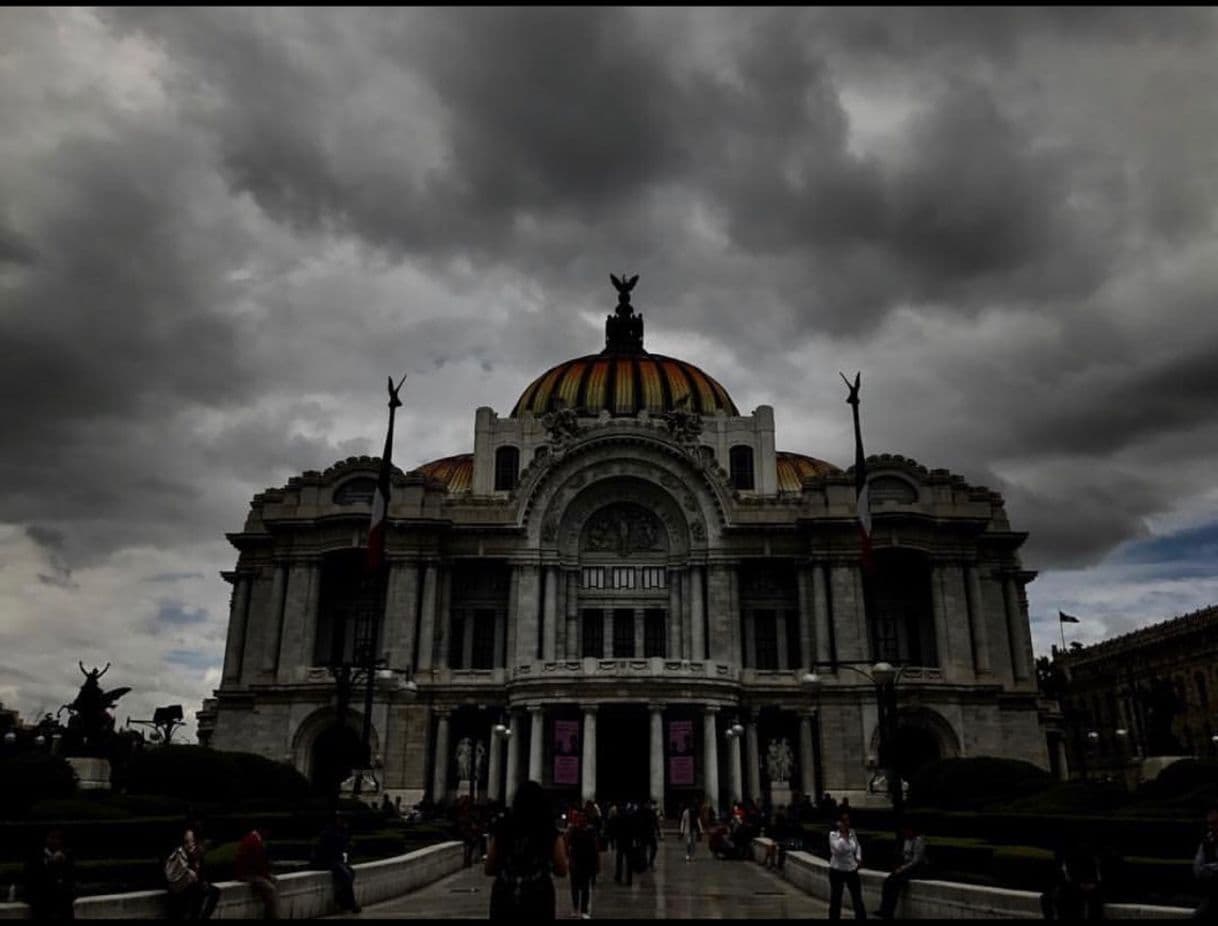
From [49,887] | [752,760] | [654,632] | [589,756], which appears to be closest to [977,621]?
[752,760]

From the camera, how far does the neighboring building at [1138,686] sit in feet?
217

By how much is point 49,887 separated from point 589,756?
3779cm

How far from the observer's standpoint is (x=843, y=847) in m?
16.2

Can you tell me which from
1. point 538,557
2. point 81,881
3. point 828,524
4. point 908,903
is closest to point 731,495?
point 828,524

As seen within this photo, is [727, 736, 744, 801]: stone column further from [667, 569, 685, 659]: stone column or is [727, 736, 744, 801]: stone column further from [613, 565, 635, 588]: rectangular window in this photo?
[613, 565, 635, 588]: rectangular window

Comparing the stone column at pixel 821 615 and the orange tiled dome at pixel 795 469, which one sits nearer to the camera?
the stone column at pixel 821 615

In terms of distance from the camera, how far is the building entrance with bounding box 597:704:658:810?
54000 millimetres

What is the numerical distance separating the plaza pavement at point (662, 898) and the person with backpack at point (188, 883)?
4.87 metres

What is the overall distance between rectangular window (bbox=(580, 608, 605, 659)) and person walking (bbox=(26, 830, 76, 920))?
45.7 metres

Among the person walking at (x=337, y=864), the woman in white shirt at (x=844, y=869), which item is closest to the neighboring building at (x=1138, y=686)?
the woman in white shirt at (x=844, y=869)

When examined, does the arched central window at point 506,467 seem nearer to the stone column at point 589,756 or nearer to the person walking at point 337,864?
the stone column at point 589,756

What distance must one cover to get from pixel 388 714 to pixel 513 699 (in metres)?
7.35

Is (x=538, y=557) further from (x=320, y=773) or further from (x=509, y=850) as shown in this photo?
(x=509, y=850)

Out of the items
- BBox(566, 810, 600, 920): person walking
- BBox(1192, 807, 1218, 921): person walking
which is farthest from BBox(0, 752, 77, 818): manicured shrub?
BBox(1192, 807, 1218, 921): person walking
